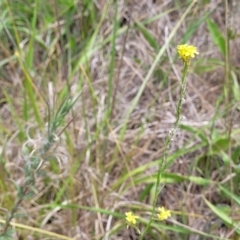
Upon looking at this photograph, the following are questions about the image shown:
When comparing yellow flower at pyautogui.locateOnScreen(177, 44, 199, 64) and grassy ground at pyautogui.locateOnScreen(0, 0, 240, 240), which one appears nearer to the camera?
yellow flower at pyautogui.locateOnScreen(177, 44, 199, 64)

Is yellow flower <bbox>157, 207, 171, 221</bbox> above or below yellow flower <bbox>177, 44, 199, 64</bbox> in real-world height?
below

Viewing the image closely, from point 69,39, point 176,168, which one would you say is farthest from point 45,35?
point 176,168

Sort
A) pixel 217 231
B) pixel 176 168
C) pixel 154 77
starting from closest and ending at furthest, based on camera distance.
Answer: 1. pixel 217 231
2. pixel 176 168
3. pixel 154 77

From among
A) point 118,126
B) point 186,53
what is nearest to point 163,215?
point 186,53

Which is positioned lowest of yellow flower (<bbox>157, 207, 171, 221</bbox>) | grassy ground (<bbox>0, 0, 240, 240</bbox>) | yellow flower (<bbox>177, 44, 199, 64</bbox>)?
grassy ground (<bbox>0, 0, 240, 240</bbox>)

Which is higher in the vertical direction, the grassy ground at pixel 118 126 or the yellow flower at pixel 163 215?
the yellow flower at pixel 163 215

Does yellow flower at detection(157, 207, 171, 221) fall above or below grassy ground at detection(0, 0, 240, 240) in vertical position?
above

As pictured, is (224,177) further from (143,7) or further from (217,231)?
(143,7)

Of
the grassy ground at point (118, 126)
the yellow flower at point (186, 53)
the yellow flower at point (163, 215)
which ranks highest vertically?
the yellow flower at point (186, 53)
